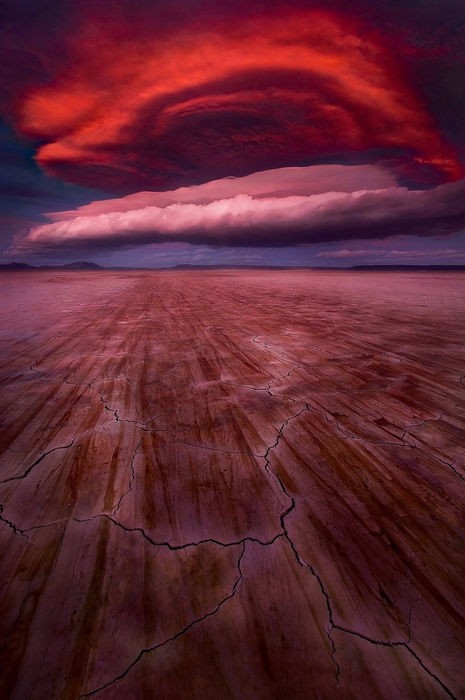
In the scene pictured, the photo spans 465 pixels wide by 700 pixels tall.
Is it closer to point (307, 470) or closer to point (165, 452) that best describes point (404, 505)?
point (307, 470)

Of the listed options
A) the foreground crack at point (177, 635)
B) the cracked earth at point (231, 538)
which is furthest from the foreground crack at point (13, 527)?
the foreground crack at point (177, 635)

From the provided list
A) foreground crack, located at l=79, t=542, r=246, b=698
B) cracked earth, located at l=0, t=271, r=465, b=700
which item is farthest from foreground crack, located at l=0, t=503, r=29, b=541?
foreground crack, located at l=79, t=542, r=246, b=698

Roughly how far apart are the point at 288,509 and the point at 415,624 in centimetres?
60

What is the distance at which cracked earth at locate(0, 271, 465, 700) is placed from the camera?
0.92 m

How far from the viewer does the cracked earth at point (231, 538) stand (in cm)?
92

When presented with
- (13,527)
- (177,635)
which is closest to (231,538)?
(177,635)

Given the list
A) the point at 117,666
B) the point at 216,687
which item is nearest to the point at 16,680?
the point at 117,666

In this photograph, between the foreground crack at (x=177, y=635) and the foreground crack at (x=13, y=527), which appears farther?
the foreground crack at (x=13, y=527)

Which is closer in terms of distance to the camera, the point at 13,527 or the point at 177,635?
the point at 177,635

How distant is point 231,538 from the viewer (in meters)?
1.34

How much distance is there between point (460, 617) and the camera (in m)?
1.05

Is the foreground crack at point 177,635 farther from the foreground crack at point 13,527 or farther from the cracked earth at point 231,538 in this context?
the foreground crack at point 13,527

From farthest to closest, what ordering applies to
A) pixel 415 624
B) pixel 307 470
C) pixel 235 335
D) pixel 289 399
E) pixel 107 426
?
pixel 235 335
pixel 289 399
pixel 107 426
pixel 307 470
pixel 415 624

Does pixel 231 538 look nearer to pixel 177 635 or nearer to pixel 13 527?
pixel 177 635
